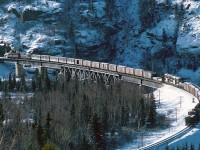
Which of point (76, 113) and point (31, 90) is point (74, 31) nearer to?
point (31, 90)

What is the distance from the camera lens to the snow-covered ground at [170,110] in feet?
224

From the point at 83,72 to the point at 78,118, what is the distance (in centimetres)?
4218

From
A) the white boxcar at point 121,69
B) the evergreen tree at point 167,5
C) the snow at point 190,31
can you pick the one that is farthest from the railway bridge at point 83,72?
the evergreen tree at point 167,5

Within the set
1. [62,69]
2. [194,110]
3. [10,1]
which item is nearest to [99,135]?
[194,110]

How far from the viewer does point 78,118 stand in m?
75.4

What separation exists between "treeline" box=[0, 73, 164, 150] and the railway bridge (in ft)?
10.8

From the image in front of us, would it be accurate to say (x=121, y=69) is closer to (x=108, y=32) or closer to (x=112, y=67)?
(x=112, y=67)

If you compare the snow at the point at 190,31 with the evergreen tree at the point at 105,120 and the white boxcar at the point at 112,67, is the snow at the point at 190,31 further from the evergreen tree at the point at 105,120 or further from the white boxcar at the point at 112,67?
the evergreen tree at the point at 105,120

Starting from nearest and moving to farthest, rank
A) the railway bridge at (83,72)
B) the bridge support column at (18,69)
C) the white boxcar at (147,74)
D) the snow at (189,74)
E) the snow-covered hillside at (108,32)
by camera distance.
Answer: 1. the white boxcar at (147,74)
2. the railway bridge at (83,72)
3. the bridge support column at (18,69)
4. the snow at (189,74)
5. the snow-covered hillside at (108,32)

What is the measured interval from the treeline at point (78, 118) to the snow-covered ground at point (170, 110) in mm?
2186

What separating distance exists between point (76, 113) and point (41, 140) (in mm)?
14996

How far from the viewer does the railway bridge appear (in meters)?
100

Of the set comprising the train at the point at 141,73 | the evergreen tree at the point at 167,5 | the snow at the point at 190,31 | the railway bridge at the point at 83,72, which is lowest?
the railway bridge at the point at 83,72

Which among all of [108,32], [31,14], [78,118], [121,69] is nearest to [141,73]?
[121,69]
